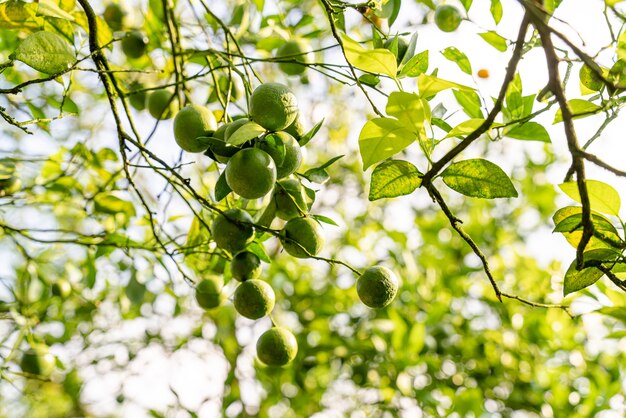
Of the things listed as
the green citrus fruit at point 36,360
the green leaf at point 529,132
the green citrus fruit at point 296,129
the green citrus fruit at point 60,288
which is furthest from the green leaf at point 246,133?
the green citrus fruit at point 60,288

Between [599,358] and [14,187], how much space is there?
2.43m

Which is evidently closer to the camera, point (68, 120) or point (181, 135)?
point (181, 135)

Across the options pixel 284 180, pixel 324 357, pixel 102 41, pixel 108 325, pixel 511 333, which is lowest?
pixel 108 325

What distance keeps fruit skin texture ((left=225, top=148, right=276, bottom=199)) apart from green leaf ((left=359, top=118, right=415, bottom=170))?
5.4 inches

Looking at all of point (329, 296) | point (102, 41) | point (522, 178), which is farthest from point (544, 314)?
point (102, 41)

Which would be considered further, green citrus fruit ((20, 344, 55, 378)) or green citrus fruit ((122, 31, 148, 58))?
green citrus fruit ((20, 344, 55, 378))

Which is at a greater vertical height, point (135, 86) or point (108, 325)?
point (135, 86)

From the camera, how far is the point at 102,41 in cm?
140

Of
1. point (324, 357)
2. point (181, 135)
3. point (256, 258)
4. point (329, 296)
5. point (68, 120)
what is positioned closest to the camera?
point (181, 135)

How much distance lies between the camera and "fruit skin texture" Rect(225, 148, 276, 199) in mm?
853

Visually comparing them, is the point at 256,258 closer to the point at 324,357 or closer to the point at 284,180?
the point at 284,180

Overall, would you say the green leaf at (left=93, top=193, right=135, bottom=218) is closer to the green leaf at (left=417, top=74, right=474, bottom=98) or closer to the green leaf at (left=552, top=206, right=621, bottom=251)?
the green leaf at (left=417, top=74, right=474, bottom=98)

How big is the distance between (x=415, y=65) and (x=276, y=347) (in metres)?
0.56

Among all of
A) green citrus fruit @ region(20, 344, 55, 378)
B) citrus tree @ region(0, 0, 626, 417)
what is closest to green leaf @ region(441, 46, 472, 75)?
citrus tree @ region(0, 0, 626, 417)
